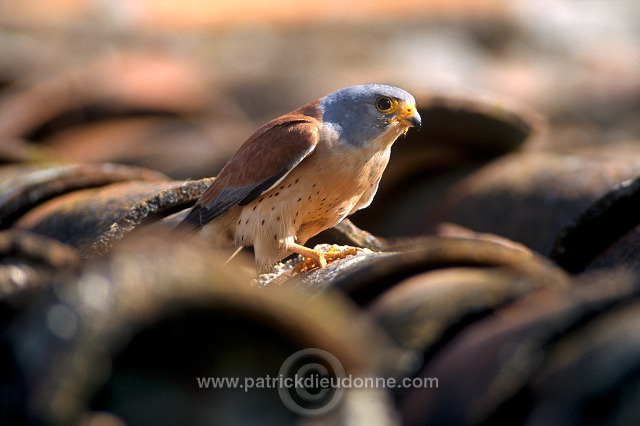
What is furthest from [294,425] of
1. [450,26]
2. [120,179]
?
[450,26]

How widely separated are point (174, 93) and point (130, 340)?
6583 millimetres

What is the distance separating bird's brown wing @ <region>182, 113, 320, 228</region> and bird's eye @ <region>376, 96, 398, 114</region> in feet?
0.91

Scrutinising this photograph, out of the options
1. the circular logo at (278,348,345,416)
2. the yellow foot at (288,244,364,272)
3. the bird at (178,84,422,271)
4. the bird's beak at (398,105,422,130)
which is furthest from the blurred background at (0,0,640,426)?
the bird's beak at (398,105,422,130)

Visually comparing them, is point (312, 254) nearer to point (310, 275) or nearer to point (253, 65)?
point (310, 275)

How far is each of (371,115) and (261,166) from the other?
20.2 inches

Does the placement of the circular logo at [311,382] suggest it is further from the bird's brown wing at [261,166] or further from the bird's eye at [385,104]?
the bird's eye at [385,104]

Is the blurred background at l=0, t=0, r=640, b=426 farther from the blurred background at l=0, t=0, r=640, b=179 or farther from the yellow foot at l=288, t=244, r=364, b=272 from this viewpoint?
the yellow foot at l=288, t=244, r=364, b=272

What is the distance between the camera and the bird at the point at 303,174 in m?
3.39

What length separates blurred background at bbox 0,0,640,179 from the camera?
6.77m

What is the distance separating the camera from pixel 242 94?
1009 centimetres

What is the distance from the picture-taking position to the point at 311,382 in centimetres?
146

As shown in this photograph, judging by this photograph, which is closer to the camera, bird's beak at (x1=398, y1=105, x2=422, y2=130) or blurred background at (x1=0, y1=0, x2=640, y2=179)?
bird's beak at (x1=398, y1=105, x2=422, y2=130)

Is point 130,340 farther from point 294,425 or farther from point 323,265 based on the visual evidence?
point 323,265

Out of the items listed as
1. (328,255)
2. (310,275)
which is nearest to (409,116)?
(328,255)
